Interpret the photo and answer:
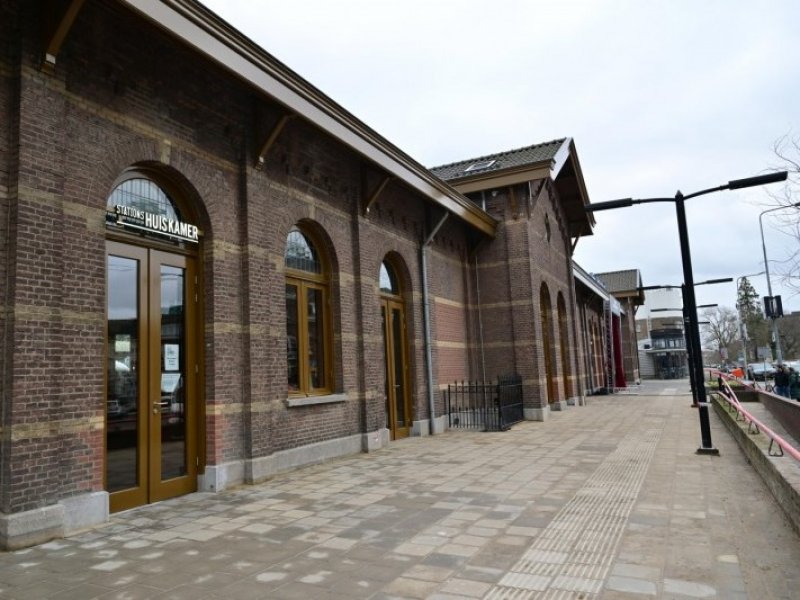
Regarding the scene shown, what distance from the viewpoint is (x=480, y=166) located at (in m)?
18.6

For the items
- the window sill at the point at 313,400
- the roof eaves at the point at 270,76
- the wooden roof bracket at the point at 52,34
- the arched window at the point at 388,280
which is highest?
the roof eaves at the point at 270,76

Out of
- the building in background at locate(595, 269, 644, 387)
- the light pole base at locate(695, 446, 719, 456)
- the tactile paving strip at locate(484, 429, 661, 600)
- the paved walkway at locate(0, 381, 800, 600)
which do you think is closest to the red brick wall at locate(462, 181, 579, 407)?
the light pole base at locate(695, 446, 719, 456)

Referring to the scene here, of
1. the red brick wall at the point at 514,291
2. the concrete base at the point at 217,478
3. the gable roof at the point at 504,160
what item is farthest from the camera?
the gable roof at the point at 504,160

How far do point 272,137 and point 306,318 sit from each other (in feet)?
9.78

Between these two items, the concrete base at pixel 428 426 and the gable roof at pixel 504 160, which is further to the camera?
the gable roof at pixel 504 160

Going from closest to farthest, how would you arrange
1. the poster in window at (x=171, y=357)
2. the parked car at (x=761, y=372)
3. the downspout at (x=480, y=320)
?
the poster in window at (x=171, y=357)
the downspout at (x=480, y=320)
the parked car at (x=761, y=372)

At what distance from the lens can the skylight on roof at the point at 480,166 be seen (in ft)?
59.8

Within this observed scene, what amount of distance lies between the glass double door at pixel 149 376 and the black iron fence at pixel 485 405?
775cm

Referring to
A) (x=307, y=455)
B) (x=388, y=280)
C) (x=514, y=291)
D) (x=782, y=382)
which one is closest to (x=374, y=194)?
(x=388, y=280)

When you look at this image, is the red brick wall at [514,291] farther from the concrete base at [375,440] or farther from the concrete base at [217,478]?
the concrete base at [217,478]

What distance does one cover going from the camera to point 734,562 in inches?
171

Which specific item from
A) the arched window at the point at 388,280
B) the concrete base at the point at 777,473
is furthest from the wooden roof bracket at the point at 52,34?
the concrete base at the point at 777,473

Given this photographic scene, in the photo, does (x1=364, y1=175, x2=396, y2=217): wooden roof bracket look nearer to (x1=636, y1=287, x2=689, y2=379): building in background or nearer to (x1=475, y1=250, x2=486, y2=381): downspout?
(x1=475, y1=250, x2=486, y2=381): downspout

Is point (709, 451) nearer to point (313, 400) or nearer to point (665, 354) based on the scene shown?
point (313, 400)
